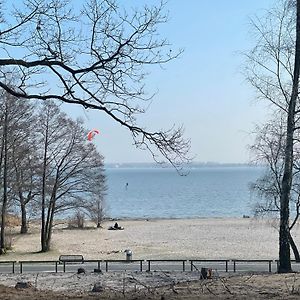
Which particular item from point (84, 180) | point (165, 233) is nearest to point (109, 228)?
point (165, 233)

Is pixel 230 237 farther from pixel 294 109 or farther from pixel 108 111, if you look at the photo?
pixel 108 111

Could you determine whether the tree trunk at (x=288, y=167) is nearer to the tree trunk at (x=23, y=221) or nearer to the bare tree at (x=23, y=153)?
the bare tree at (x=23, y=153)

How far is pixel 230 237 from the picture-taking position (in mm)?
48844

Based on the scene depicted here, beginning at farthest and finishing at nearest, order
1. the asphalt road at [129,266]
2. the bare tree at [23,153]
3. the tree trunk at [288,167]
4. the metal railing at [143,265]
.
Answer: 1. the bare tree at [23,153]
2. the metal railing at [143,265]
3. the asphalt road at [129,266]
4. the tree trunk at [288,167]

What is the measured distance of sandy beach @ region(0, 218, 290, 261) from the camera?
3576 centimetres

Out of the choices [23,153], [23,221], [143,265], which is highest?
[23,153]

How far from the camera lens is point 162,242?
45125 millimetres

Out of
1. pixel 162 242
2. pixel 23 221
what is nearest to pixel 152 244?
pixel 162 242

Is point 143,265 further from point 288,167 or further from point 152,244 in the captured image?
point 152,244

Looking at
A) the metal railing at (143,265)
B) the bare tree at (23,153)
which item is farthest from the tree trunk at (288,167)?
the bare tree at (23,153)

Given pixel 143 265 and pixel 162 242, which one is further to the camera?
pixel 162 242

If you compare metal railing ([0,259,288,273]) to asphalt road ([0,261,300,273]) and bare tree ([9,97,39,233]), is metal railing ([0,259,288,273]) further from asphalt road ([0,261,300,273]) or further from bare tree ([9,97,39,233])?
bare tree ([9,97,39,233])

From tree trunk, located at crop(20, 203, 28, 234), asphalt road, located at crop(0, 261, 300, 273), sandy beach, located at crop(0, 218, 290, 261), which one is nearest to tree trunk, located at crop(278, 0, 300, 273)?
asphalt road, located at crop(0, 261, 300, 273)

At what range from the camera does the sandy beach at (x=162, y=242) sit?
117ft
